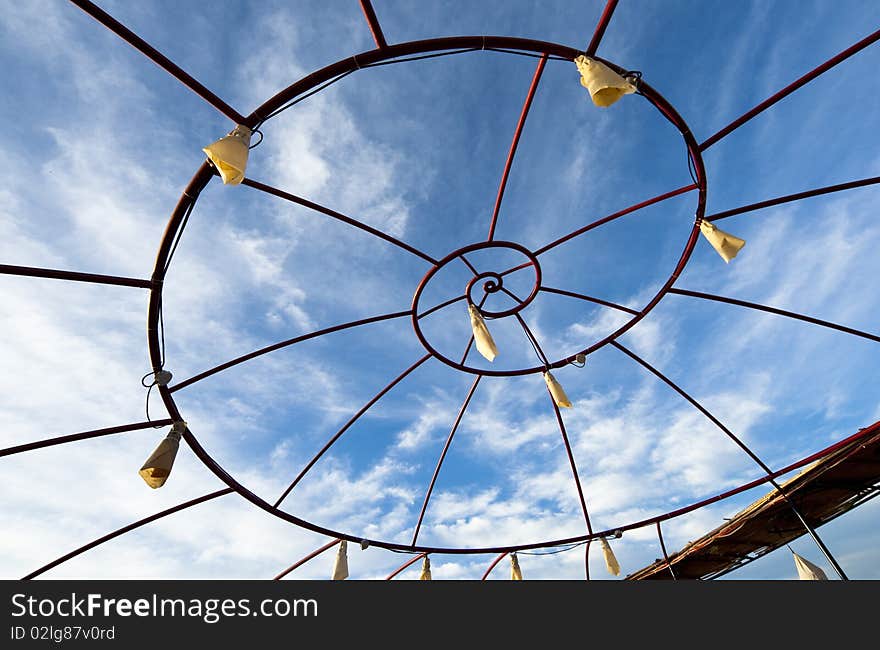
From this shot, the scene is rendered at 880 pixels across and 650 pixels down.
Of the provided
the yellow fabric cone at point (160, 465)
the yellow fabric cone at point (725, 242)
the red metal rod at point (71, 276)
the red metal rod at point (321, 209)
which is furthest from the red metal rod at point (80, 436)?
the yellow fabric cone at point (725, 242)

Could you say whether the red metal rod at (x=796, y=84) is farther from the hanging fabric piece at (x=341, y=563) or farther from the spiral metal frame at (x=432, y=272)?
the hanging fabric piece at (x=341, y=563)

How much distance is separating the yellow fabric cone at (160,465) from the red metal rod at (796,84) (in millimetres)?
10869

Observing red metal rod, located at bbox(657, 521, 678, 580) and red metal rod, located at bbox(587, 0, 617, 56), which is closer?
red metal rod, located at bbox(587, 0, 617, 56)

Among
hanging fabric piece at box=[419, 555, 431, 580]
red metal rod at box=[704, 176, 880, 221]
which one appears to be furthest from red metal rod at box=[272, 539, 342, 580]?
red metal rod at box=[704, 176, 880, 221]

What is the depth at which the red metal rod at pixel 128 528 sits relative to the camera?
1169cm

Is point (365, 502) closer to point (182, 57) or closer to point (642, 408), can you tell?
point (642, 408)

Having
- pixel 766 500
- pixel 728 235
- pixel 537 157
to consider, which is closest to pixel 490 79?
pixel 537 157

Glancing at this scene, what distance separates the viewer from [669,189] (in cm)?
1071

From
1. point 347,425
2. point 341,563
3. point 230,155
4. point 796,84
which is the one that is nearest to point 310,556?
point 341,563

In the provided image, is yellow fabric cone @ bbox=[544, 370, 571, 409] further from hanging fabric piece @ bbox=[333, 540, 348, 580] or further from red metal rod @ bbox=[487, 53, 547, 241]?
hanging fabric piece @ bbox=[333, 540, 348, 580]

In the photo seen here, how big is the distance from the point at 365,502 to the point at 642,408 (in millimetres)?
10817

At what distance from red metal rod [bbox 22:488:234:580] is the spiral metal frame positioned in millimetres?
24

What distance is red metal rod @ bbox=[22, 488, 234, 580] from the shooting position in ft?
38.3
